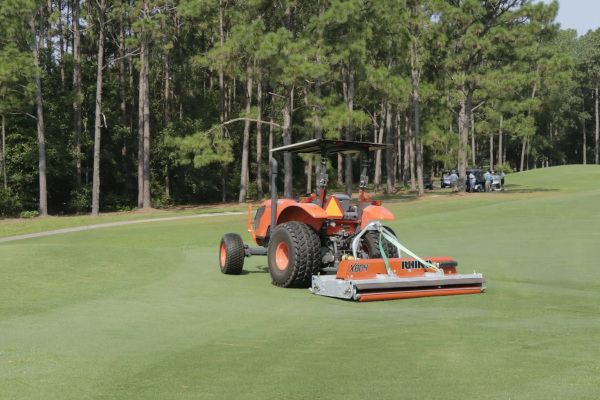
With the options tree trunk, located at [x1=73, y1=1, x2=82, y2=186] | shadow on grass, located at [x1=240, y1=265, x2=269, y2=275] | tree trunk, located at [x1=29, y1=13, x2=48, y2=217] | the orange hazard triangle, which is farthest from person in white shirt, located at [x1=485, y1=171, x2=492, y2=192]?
the orange hazard triangle

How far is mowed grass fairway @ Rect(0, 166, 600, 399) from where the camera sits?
15.4 ft

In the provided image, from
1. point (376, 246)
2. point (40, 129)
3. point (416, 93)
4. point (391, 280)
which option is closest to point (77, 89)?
point (40, 129)

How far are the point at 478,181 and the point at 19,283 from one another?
38.9 metres

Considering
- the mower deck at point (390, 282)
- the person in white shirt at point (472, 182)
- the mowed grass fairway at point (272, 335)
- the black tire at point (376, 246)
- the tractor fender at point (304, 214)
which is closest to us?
the mowed grass fairway at point (272, 335)

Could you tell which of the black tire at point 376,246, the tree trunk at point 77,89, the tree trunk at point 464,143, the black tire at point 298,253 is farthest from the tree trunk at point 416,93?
the black tire at point 298,253

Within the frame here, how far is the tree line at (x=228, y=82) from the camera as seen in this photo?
34.0 m

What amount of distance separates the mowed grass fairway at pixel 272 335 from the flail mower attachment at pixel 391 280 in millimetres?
216

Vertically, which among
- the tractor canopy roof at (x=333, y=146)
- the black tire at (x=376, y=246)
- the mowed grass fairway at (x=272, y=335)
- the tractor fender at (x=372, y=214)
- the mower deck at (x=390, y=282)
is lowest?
the mowed grass fairway at (x=272, y=335)

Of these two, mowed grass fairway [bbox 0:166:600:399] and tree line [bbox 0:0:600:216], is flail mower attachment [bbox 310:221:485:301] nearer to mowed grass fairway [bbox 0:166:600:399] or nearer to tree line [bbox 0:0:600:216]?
mowed grass fairway [bbox 0:166:600:399]

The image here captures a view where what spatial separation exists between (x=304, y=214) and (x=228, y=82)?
43.2m

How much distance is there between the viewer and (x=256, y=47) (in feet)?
109

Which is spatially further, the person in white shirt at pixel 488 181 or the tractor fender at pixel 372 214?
the person in white shirt at pixel 488 181

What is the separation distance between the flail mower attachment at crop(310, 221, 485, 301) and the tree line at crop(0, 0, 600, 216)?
18224 millimetres

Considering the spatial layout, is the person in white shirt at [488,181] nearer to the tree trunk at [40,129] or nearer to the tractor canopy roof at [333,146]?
the tree trunk at [40,129]
